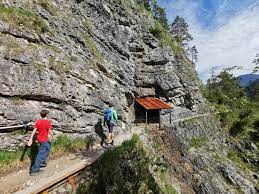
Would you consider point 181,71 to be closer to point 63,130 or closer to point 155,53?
point 155,53

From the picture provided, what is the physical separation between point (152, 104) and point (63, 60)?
18.3m

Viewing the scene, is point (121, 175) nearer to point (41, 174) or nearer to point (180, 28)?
point (41, 174)

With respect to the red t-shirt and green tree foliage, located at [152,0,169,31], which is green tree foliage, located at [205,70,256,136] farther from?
the red t-shirt

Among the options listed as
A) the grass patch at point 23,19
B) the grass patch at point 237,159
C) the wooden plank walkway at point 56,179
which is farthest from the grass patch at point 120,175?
the grass patch at point 237,159

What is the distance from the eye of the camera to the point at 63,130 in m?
11.8

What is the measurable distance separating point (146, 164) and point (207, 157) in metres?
17.4

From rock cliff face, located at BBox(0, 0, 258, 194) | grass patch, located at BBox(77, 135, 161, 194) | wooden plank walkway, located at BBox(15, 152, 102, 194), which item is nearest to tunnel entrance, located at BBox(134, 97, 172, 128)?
rock cliff face, located at BBox(0, 0, 258, 194)

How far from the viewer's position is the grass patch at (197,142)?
30188 mm

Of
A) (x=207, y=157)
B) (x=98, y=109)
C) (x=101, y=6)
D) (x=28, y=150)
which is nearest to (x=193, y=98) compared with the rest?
(x=207, y=157)

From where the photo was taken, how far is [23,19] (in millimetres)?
12750

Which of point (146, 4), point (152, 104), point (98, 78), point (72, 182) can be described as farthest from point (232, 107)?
point (72, 182)

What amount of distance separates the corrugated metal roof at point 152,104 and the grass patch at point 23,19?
56.8ft

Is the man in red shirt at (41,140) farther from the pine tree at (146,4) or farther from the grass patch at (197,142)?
the pine tree at (146,4)

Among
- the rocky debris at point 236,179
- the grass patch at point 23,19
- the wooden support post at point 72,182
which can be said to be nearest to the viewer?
the wooden support post at point 72,182
